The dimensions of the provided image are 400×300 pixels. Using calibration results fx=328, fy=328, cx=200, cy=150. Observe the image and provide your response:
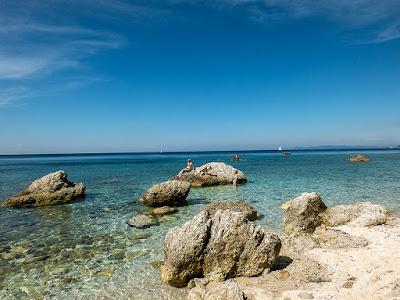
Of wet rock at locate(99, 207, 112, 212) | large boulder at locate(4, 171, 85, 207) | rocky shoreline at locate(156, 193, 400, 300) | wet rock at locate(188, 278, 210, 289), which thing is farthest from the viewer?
large boulder at locate(4, 171, 85, 207)

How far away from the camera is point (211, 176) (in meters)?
38.1

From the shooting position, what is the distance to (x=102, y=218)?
21.0 m

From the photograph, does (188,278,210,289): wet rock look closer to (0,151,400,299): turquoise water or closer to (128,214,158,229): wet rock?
(0,151,400,299): turquoise water

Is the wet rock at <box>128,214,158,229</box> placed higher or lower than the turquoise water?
higher

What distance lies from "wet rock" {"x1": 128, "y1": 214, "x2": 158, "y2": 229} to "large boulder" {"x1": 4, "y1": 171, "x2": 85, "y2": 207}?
1091cm

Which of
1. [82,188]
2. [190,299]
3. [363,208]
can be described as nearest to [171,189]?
[82,188]

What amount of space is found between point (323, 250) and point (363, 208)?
6.61 meters

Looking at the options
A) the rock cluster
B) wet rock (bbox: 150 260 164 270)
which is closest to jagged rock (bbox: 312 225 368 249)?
the rock cluster

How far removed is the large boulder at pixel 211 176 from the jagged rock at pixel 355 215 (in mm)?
19581

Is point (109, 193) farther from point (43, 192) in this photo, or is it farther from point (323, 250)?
point (323, 250)

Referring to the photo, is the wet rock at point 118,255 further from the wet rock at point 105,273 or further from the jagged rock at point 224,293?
the jagged rock at point 224,293

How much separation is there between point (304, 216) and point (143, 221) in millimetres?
8969

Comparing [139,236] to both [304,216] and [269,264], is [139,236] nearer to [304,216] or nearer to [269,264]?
[269,264]

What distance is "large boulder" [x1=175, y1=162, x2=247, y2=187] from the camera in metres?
37.2
